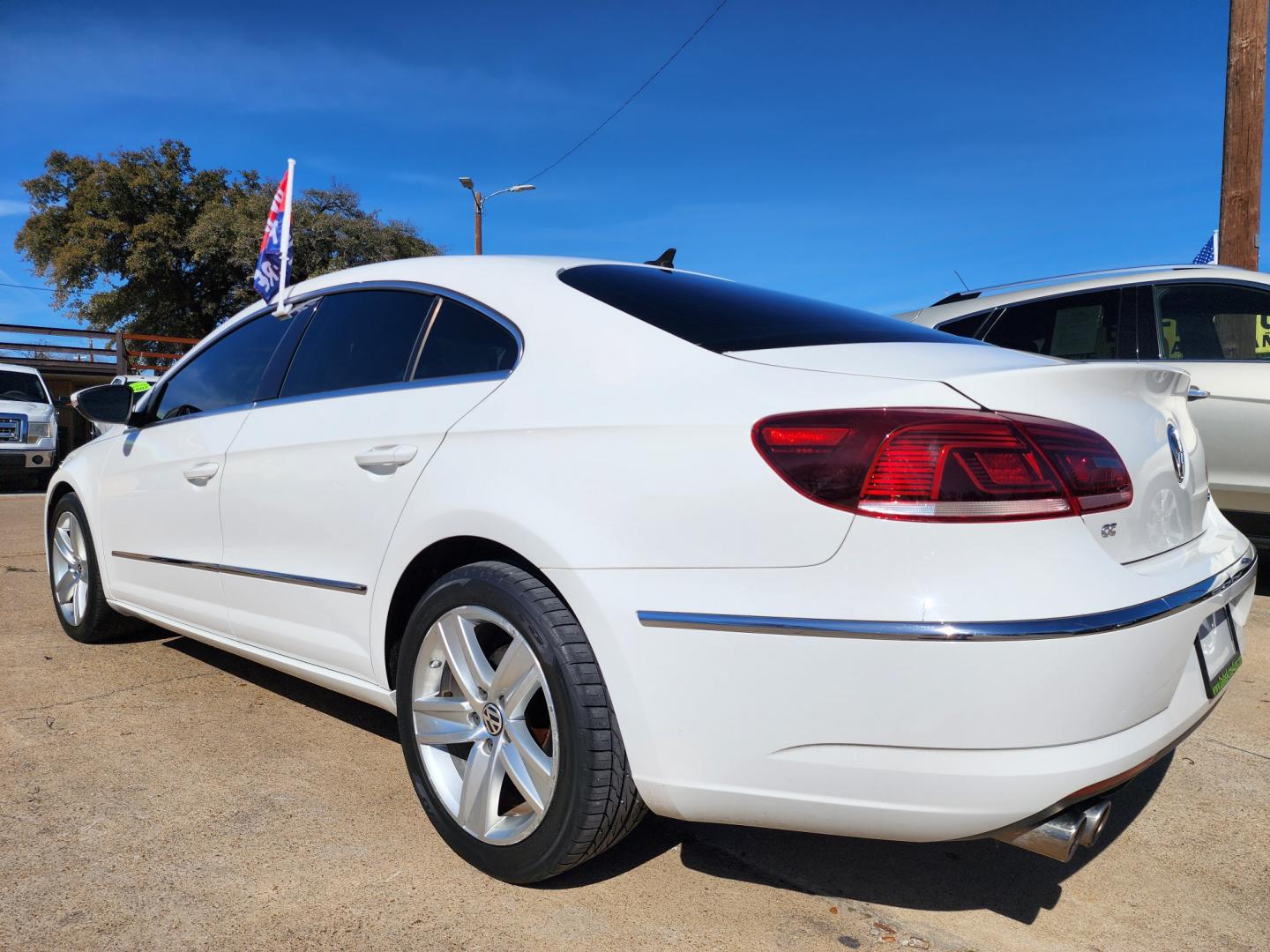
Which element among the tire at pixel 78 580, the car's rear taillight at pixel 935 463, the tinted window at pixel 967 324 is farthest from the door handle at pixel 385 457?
the tinted window at pixel 967 324

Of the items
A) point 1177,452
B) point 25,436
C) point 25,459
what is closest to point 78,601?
point 1177,452

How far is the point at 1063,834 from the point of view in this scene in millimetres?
1653

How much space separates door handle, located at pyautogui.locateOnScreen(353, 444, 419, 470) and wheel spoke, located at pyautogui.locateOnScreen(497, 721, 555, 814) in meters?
0.71

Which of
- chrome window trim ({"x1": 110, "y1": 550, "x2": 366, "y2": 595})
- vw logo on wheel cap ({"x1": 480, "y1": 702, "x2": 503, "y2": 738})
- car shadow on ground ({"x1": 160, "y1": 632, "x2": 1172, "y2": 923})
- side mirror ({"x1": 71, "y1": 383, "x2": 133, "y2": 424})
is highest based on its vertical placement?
side mirror ({"x1": 71, "y1": 383, "x2": 133, "y2": 424})

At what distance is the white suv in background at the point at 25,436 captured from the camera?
12.9 meters

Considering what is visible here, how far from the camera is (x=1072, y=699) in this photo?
1.57 meters

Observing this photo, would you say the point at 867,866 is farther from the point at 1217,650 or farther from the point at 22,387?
the point at 22,387

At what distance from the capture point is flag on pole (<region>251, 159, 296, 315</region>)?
3.96 metres

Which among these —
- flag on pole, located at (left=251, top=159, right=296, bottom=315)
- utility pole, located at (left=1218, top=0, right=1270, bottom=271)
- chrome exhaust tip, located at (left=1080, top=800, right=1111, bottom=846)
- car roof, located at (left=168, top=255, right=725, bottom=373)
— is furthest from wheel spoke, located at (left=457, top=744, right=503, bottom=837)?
utility pole, located at (left=1218, top=0, right=1270, bottom=271)

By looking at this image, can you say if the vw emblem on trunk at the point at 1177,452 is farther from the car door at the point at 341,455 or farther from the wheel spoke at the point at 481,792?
the wheel spoke at the point at 481,792

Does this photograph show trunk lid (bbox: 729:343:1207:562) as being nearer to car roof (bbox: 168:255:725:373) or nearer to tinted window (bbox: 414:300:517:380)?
car roof (bbox: 168:255:725:373)

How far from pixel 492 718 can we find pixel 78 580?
117 inches

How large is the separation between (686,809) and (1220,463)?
13.7 feet

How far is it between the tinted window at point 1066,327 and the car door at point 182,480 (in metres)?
3.90
